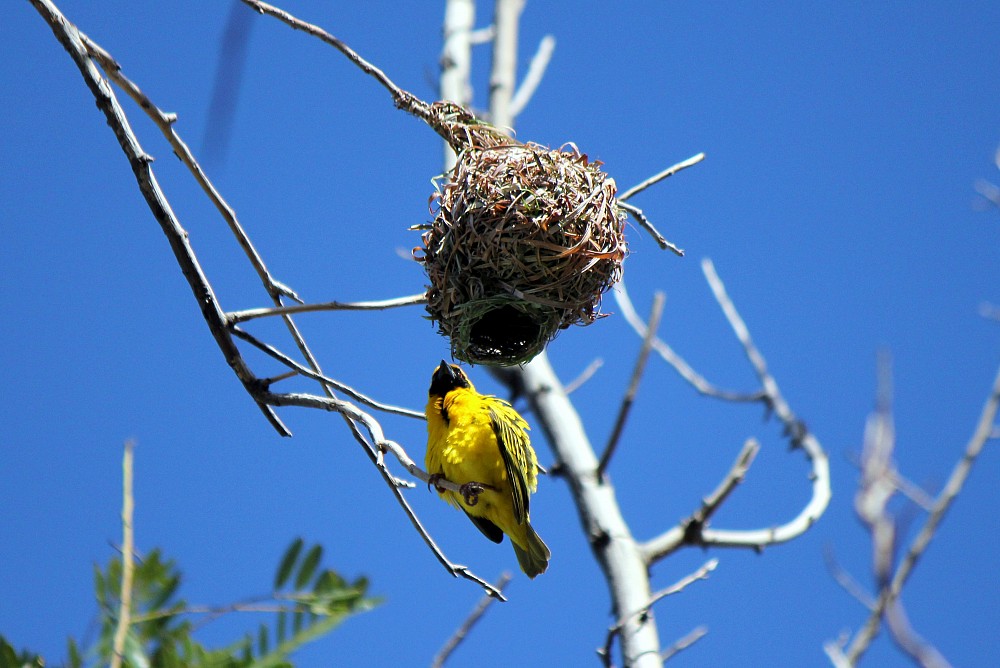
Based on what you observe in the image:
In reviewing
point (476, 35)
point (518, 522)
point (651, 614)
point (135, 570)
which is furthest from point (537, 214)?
point (476, 35)

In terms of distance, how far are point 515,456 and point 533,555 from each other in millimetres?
477

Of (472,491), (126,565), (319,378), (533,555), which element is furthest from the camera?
(533,555)

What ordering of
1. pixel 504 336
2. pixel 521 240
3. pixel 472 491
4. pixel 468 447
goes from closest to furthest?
pixel 521 240 → pixel 504 336 → pixel 472 491 → pixel 468 447

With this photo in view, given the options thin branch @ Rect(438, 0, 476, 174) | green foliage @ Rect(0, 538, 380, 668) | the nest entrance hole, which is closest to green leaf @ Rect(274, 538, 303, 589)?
green foliage @ Rect(0, 538, 380, 668)

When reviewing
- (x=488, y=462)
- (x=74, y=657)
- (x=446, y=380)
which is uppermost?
(x=446, y=380)

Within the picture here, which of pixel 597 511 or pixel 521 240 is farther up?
pixel 597 511

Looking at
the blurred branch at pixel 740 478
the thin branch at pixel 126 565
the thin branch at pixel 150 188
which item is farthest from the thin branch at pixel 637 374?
the thin branch at pixel 126 565

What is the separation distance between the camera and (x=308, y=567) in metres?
2.12

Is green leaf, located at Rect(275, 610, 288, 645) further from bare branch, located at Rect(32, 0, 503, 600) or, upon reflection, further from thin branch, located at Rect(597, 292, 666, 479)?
thin branch, located at Rect(597, 292, 666, 479)

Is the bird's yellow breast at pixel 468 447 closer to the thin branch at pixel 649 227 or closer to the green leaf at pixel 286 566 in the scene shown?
the thin branch at pixel 649 227

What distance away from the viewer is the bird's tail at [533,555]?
3.73 meters

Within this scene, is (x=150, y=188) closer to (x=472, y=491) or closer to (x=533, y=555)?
(x=472, y=491)

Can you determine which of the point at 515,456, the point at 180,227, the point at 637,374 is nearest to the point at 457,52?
the point at 637,374

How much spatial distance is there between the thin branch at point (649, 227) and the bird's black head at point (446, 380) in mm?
1160
